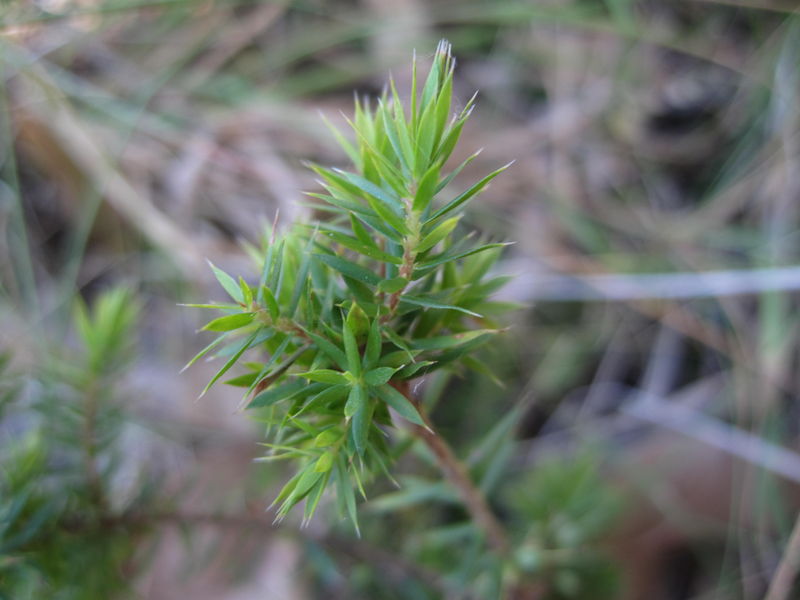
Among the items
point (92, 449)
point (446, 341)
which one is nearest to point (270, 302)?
point (446, 341)

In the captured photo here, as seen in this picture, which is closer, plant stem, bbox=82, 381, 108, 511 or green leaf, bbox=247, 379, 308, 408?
green leaf, bbox=247, 379, 308, 408

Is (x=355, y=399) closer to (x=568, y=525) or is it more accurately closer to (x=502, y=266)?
(x=568, y=525)

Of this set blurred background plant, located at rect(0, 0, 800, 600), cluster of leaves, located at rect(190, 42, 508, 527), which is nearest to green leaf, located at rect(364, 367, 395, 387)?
cluster of leaves, located at rect(190, 42, 508, 527)

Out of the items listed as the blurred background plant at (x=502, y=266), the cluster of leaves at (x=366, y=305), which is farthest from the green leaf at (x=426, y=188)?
the blurred background plant at (x=502, y=266)

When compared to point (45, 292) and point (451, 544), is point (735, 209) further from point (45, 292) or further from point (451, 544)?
point (45, 292)

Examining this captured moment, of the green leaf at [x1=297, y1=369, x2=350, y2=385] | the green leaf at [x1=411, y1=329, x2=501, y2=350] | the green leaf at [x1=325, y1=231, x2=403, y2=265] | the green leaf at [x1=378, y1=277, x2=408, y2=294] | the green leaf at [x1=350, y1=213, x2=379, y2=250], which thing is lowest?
the green leaf at [x1=297, y1=369, x2=350, y2=385]

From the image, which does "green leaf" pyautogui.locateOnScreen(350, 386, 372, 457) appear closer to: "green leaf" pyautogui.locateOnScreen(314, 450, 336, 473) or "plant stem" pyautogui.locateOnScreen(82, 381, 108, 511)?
"green leaf" pyautogui.locateOnScreen(314, 450, 336, 473)
